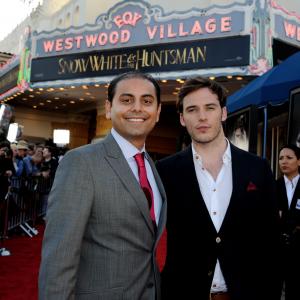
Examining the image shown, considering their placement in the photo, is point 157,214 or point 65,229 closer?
point 65,229

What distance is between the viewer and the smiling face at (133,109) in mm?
1970

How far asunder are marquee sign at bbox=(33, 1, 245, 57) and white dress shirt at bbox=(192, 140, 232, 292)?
1156 centimetres

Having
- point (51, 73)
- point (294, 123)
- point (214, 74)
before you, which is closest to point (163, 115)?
point (51, 73)

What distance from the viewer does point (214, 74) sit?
13.2 meters

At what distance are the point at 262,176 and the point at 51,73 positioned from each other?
15791 millimetres

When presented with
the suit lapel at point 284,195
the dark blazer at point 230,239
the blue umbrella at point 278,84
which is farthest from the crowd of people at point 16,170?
the dark blazer at point 230,239

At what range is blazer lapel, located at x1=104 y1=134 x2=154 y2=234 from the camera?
1.76 meters

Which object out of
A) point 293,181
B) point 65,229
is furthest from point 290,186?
point 65,229

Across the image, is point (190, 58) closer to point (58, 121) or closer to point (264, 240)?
point (264, 240)

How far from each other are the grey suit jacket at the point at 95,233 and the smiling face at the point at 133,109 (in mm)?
216

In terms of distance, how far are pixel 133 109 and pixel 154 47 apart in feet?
42.3

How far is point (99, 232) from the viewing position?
170 cm

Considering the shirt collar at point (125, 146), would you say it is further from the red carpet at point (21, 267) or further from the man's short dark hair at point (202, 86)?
the red carpet at point (21, 267)

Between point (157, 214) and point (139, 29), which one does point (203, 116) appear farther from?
point (139, 29)
